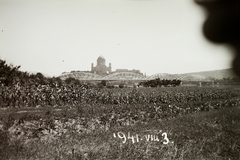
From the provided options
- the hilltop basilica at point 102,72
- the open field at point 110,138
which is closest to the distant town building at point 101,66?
the hilltop basilica at point 102,72

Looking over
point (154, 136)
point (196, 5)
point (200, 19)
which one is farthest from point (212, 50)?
point (154, 136)

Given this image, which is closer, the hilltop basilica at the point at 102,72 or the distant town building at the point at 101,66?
the distant town building at the point at 101,66

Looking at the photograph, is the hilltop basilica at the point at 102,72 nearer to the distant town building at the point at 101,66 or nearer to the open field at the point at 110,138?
the distant town building at the point at 101,66

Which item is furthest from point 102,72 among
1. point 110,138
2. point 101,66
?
point 110,138

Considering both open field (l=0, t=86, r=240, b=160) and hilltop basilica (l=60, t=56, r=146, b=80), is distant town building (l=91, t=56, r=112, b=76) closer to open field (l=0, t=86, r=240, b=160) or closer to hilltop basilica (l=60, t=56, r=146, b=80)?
hilltop basilica (l=60, t=56, r=146, b=80)

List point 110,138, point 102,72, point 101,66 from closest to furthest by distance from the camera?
1. point 110,138
2. point 101,66
3. point 102,72

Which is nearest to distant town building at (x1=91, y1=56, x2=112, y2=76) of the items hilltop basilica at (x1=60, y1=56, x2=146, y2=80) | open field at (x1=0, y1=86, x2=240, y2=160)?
hilltop basilica at (x1=60, y1=56, x2=146, y2=80)

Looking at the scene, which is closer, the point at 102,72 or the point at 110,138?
the point at 110,138

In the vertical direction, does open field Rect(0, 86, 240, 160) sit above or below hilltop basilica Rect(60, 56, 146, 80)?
below

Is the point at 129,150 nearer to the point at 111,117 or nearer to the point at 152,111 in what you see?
the point at 111,117

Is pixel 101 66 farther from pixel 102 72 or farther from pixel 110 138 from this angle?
pixel 110 138

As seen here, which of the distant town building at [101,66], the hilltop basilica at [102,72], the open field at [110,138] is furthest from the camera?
the hilltop basilica at [102,72]
